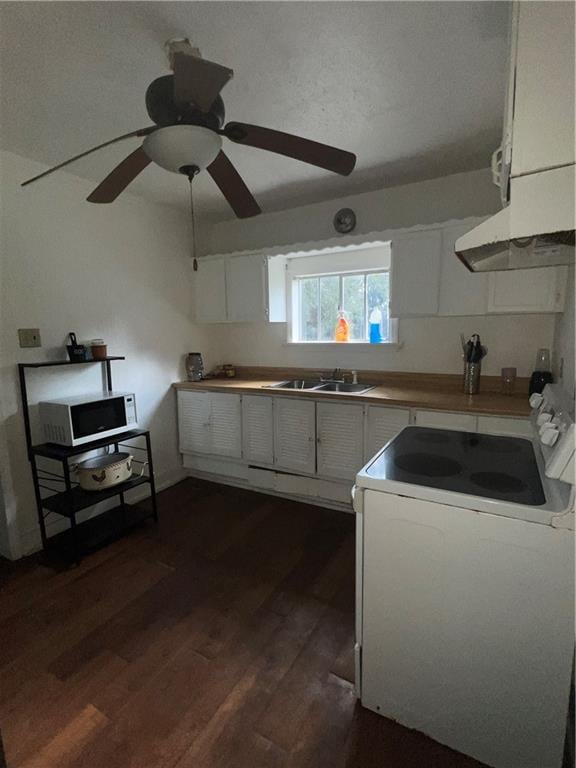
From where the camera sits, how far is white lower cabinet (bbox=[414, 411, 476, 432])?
2219mm

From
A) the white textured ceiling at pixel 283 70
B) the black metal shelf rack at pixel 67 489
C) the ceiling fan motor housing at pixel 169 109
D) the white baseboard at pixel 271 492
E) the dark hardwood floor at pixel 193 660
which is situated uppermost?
the white textured ceiling at pixel 283 70

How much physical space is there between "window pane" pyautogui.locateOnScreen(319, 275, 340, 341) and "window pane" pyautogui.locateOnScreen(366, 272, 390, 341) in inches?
11.6

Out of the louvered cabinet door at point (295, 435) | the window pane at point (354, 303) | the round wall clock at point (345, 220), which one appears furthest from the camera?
the window pane at point (354, 303)

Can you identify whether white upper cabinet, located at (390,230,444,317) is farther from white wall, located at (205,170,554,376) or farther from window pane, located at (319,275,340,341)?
window pane, located at (319,275,340,341)

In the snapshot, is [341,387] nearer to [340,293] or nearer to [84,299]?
[340,293]

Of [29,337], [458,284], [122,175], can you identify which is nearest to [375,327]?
[458,284]

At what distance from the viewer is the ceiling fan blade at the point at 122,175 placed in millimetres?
1447

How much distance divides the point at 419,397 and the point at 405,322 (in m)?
0.72

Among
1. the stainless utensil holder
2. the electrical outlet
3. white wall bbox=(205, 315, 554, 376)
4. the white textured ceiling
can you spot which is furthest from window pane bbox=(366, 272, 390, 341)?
the electrical outlet

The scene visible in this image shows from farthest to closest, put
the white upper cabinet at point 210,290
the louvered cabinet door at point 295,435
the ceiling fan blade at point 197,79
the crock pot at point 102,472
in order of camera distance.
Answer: the white upper cabinet at point 210,290
the louvered cabinet door at point 295,435
the crock pot at point 102,472
the ceiling fan blade at point 197,79

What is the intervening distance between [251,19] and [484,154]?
166 centimetres

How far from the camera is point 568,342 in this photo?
1757 millimetres

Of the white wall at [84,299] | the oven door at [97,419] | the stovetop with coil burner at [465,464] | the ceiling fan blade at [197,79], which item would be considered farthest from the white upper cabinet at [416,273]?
the oven door at [97,419]

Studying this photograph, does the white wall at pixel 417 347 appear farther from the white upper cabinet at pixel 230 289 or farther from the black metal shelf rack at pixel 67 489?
the black metal shelf rack at pixel 67 489
